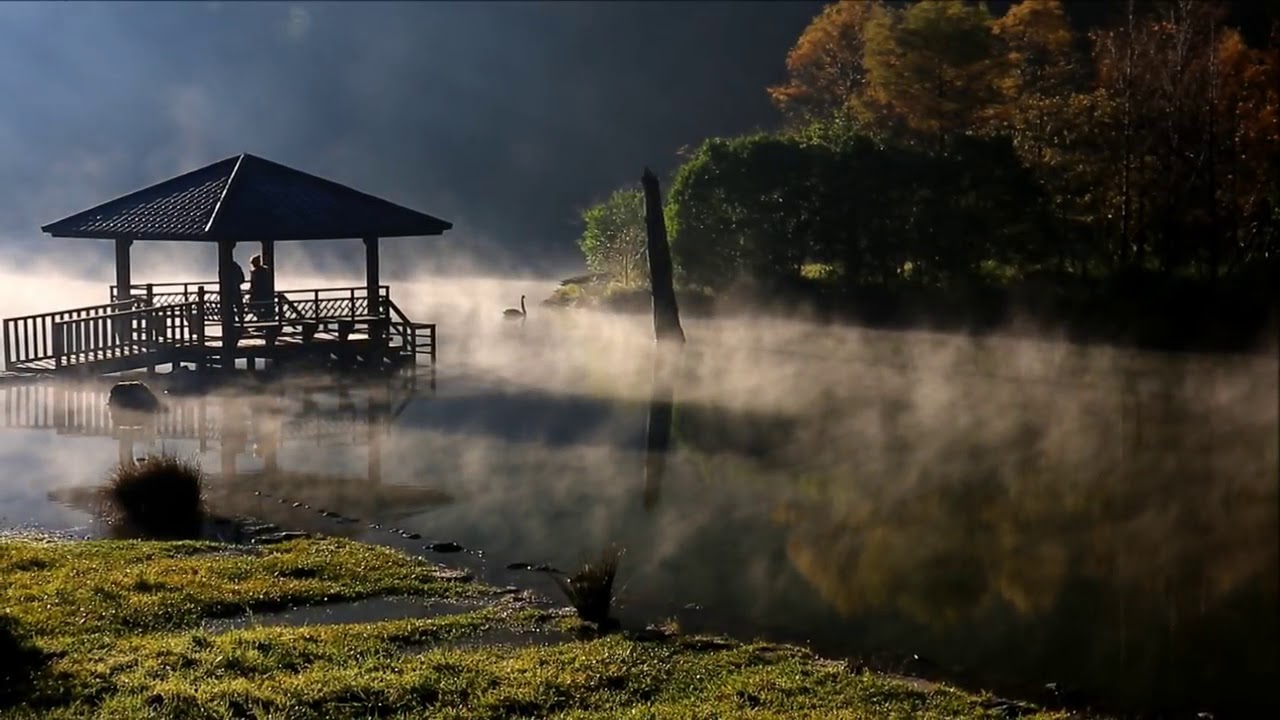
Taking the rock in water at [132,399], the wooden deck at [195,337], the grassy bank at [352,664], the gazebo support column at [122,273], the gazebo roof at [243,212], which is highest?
the gazebo roof at [243,212]

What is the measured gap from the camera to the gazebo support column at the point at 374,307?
29.2 metres

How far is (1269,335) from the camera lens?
28000 mm

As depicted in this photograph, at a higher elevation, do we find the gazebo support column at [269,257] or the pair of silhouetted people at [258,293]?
the gazebo support column at [269,257]

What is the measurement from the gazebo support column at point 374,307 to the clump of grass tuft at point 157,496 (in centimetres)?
1438

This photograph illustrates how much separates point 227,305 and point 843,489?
47.5 ft

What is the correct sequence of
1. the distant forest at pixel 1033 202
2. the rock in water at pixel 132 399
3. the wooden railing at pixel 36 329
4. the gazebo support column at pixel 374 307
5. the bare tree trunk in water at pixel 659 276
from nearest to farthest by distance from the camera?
the rock in water at pixel 132 399 → the wooden railing at pixel 36 329 → the gazebo support column at pixel 374 307 → the distant forest at pixel 1033 202 → the bare tree trunk in water at pixel 659 276

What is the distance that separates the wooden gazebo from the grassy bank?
586 inches

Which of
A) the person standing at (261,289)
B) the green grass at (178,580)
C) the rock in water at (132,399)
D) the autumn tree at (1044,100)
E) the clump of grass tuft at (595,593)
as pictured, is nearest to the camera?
the green grass at (178,580)

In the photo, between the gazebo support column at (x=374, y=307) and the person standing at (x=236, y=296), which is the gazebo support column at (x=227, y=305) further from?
the gazebo support column at (x=374, y=307)

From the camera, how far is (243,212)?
27.1 m

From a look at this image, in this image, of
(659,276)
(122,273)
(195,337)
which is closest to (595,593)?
(195,337)

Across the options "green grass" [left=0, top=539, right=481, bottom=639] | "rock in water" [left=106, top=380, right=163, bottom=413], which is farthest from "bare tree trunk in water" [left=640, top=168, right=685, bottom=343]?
"green grass" [left=0, top=539, right=481, bottom=639]

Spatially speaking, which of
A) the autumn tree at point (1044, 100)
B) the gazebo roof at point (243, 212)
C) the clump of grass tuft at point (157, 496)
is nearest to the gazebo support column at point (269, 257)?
the gazebo roof at point (243, 212)

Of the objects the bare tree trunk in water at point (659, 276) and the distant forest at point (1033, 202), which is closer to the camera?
the distant forest at point (1033, 202)
